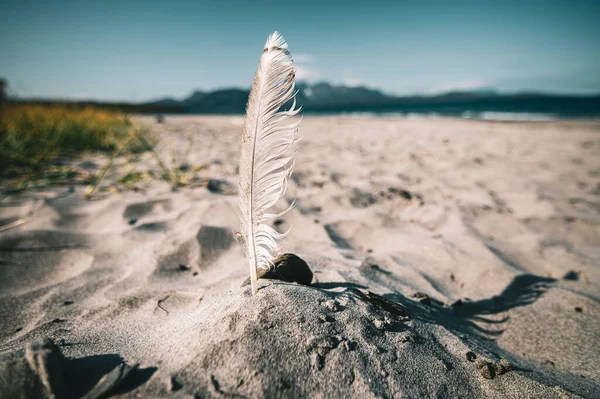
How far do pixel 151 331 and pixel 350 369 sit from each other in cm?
82

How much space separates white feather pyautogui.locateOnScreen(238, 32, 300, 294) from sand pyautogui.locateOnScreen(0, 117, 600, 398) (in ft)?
0.64

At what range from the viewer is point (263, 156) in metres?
1.26

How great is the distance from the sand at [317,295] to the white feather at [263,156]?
194mm

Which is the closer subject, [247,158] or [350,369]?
[350,369]

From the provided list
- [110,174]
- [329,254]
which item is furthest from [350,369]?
[110,174]

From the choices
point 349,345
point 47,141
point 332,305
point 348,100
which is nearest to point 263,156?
point 332,305

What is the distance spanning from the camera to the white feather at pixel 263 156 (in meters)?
1.18

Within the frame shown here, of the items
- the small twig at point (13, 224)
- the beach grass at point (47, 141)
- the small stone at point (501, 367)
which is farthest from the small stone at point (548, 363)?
the beach grass at point (47, 141)

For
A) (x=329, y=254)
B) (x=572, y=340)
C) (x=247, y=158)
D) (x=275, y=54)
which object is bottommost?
(x=572, y=340)

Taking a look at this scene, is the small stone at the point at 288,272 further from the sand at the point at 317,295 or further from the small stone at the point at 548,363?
the small stone at the point at 548,363

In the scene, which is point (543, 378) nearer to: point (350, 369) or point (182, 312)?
point (350, 369)

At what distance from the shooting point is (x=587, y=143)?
697 centimetres

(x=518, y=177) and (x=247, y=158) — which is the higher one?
(x=247, y=158)

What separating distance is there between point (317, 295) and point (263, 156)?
2.01ft
